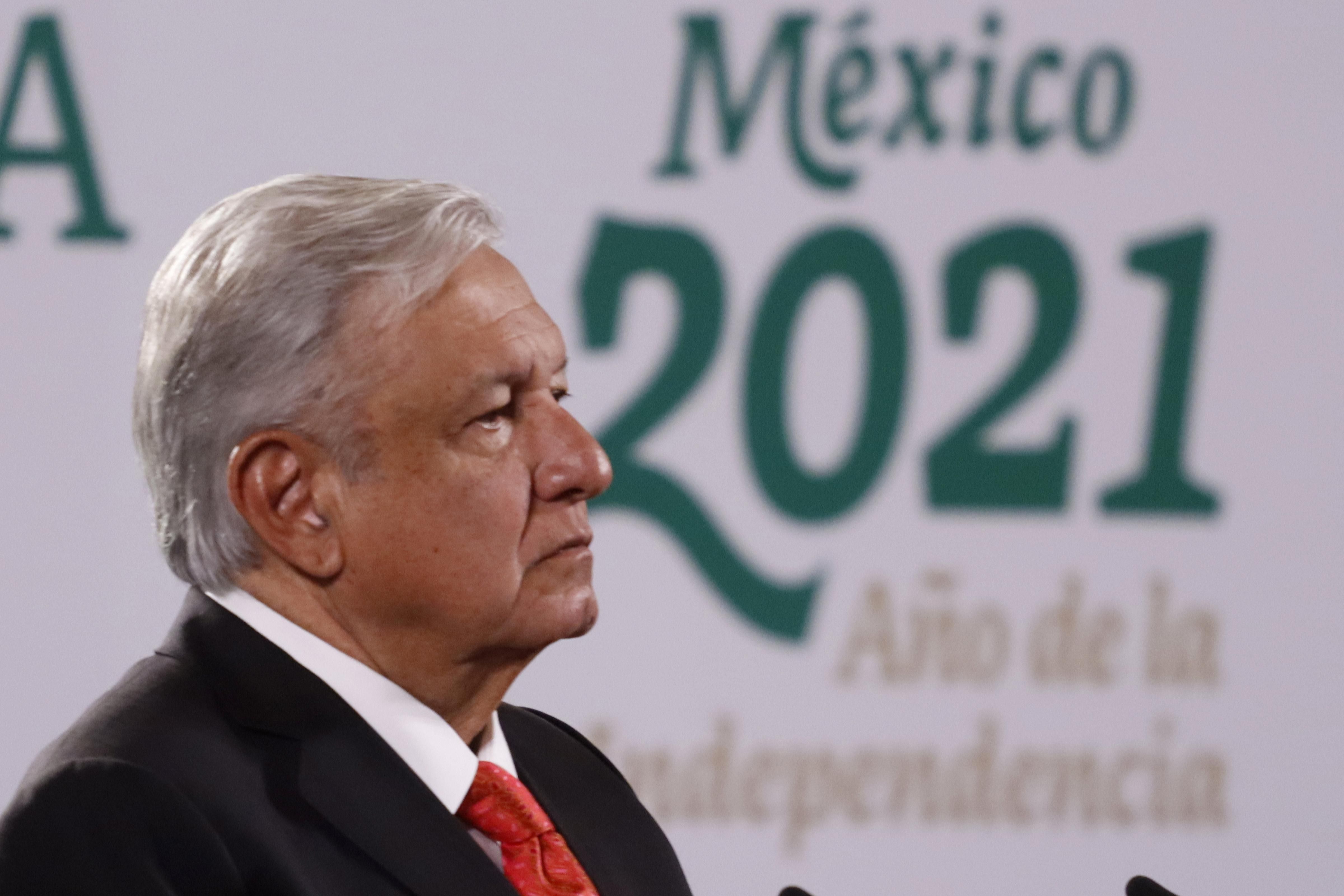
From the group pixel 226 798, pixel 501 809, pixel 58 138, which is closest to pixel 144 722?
pixel 226 798

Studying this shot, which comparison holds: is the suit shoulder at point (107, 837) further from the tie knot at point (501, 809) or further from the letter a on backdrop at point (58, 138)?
the letter a on backdrop at point (58, 138)

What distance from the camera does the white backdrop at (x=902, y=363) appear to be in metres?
2.26

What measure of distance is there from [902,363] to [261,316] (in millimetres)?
1593

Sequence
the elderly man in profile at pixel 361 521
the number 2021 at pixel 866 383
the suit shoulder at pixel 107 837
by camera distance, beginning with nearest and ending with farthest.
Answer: the suit shoulder at pixel 107 837
the elderly man in profile at pixel 361 521
the number 2021 at pixel 866 383

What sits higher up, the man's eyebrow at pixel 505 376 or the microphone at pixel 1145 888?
the man's eyebrow at pixel 505 376

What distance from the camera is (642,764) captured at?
7.49ft

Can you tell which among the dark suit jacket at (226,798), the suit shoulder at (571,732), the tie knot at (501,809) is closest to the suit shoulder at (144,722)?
the dark suit jacket at (226,798)

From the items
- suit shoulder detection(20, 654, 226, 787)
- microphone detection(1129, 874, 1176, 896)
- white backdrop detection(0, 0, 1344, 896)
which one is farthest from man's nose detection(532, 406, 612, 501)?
white backdrop detection(0, 0, 1344, 896)

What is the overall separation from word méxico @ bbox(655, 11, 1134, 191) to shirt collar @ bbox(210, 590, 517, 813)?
149 cm

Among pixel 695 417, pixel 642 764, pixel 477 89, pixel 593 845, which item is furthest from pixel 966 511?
pixel 593 845

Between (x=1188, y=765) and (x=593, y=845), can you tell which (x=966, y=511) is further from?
(x=593, y=845)

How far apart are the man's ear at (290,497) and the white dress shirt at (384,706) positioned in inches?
1.4

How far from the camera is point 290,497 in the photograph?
908mm

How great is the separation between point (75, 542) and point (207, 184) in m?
0.50
